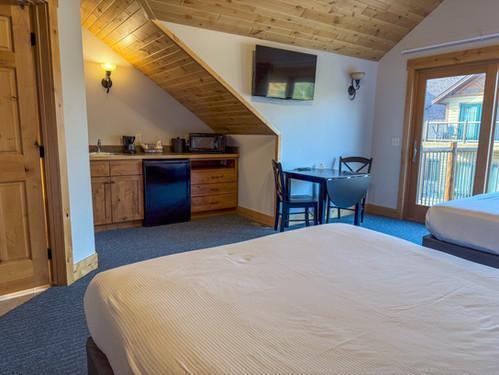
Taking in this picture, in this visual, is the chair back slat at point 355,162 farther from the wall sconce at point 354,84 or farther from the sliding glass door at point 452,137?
the wall sconce at point 354,84

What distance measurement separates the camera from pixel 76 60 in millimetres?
2686

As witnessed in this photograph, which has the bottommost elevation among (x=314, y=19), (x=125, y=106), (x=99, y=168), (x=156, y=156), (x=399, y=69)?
(x=99, y=168)

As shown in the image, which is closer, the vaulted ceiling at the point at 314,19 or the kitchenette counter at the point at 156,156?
the vaulted ceiling at the point at 314,19

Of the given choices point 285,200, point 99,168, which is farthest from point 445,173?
point 99,168

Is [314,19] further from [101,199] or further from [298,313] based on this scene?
[298,313]

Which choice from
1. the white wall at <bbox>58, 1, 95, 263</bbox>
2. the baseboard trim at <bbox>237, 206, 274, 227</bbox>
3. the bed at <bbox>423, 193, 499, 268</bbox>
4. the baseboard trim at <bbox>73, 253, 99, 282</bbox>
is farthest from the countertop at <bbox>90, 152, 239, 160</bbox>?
the bed at <bbox>423, 193, 499, 268</bbox>

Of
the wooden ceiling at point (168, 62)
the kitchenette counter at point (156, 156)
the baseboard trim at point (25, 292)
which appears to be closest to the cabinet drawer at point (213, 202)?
the kitchenette counter at point (156, 156)

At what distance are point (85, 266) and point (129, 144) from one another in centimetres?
213

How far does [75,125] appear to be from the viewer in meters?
2.70

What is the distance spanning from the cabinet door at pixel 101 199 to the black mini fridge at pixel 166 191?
42 centimetres

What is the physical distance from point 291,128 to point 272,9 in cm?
138

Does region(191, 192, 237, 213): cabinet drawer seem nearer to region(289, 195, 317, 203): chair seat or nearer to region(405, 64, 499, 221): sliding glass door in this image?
region(289, 195, 317, 203): chair seat

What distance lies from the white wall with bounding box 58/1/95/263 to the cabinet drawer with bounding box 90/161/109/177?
103 cm

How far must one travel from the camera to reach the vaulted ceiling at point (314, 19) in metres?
3.22
